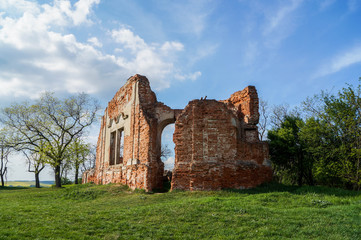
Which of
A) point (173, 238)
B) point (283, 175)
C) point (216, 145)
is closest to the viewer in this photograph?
point (173, 238)

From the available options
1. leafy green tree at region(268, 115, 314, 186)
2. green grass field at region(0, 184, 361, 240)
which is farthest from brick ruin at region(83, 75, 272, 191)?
leafy green tree at region(268, 115, 314, 186)

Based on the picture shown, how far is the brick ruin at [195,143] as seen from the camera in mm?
11484

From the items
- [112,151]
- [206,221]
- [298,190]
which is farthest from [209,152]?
[112,151]

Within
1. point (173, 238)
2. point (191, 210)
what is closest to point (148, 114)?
point (191, 210)

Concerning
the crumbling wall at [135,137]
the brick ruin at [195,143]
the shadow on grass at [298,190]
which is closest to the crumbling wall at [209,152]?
the brick ruin at [195,143]

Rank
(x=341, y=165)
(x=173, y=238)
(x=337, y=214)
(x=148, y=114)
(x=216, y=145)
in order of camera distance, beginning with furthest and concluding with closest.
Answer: (x=148, y=114) < (x=341, y=165) < (x=216, y=145) < (x=337, y=214) < (x=173, y=238)

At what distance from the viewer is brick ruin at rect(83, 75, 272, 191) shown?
1148 cm

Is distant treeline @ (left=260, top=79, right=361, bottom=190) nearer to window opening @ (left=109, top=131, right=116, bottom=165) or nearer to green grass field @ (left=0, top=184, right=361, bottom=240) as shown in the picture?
green grass field @ (left=0, top=184, right=361, bottom=240)

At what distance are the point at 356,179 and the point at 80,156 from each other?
69.0ft

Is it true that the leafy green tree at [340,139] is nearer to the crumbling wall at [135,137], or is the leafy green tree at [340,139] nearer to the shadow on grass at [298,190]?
the shadow on grass at [298,190]

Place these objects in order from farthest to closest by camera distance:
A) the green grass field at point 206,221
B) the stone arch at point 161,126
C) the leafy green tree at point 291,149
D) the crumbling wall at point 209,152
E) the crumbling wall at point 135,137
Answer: the leafy green tree at point 291,149, the stone arch at point 161,126, the crumbling wall at point 135,137, the crumbling wall at point 209,152, the green grass field at point 206,221

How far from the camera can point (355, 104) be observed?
1261cm

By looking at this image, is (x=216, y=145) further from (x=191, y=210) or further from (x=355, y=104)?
(x=355, y=104)

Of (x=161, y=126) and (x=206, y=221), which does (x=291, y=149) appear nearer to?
(x=161, y=126)
